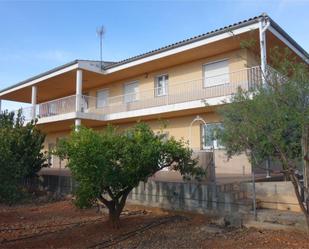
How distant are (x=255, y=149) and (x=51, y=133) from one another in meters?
22.1

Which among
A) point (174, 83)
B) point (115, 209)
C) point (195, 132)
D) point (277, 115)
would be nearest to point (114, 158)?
point (115, 209)

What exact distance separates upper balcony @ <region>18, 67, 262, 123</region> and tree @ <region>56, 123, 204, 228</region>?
487cm

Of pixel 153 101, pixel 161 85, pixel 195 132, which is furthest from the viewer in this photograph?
pixel 161 85

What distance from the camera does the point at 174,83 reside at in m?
18.2

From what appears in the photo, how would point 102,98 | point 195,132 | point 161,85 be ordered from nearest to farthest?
point 195,132, point 161,85, point 102,98

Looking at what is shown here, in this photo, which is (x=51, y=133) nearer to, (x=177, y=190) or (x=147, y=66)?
(x=147, y=66)

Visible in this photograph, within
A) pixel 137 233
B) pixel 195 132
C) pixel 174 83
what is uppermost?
pixel 174 83

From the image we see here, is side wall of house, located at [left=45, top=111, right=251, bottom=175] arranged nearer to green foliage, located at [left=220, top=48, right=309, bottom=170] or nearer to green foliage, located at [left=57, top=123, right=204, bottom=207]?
green foliage, located at [left=57, top=123, right=204, bottom=207]

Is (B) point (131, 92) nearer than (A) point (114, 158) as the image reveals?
No

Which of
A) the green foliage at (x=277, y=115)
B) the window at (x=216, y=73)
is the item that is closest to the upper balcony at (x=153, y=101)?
the window at (x=216, y=73)

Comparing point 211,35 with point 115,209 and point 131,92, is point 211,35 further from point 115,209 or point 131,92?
point 115,209

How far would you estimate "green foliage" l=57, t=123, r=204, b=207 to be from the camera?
27.3 feet

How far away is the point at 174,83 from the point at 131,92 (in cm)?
347

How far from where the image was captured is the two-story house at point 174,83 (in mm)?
14027
